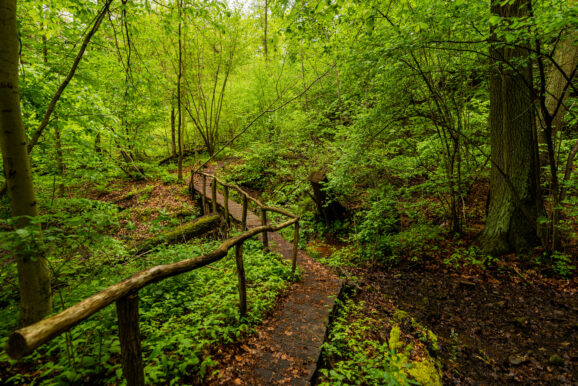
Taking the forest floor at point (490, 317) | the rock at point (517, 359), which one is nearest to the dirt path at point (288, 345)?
the forest floor at point (490, 317)

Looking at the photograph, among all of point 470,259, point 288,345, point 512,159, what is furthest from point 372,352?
point 512,159

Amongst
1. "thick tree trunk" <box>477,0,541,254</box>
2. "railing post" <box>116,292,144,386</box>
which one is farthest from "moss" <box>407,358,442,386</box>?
"thick tree trunk" <box>477,0,541,254</box>

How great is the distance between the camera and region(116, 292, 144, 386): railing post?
1.89 metres

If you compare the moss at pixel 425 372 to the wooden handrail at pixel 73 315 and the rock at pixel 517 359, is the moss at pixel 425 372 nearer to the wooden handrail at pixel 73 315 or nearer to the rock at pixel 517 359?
the rock at pixel 517 359

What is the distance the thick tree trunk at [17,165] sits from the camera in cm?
252

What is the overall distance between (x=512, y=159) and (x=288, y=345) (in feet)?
21.8

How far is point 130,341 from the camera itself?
1.95 meters

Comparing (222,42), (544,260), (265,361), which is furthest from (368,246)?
(222,42)

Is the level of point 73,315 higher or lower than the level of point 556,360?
higher

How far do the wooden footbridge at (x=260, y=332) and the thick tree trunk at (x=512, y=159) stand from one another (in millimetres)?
4536

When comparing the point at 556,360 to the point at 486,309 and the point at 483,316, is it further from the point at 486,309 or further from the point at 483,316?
the point at 486,309

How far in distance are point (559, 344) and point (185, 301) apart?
5928 millimetres

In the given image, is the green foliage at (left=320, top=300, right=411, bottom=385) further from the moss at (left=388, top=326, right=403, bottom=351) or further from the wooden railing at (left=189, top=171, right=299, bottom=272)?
the wooden railing at (left=189, top=171, right=299, bottom=272)

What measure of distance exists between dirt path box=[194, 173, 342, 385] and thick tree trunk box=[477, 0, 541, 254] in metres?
4.57
